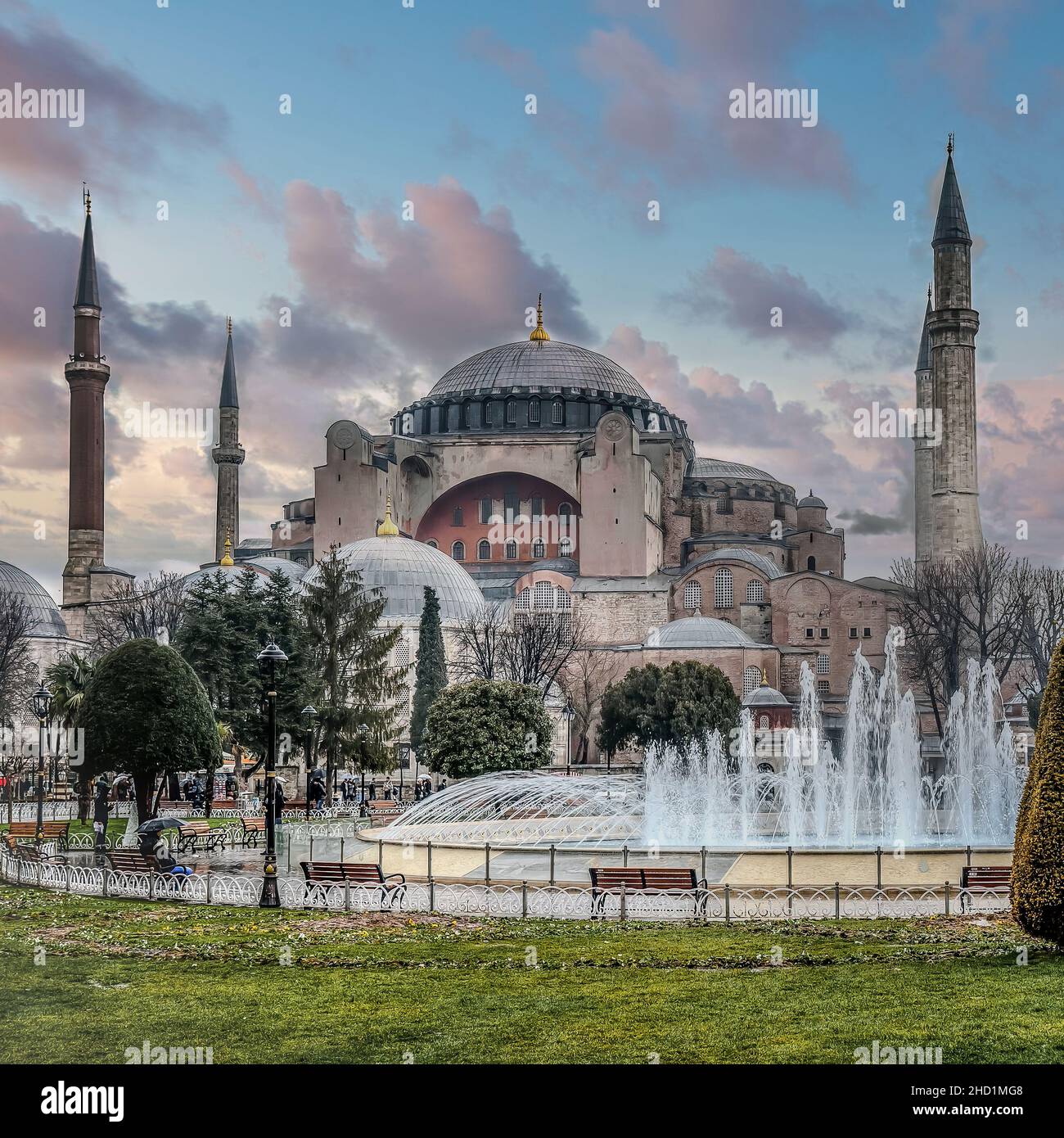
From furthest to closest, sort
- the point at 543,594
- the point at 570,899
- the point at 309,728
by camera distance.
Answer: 1. the point at 543,594
2. the point at 309,728
3. the point at 570,899

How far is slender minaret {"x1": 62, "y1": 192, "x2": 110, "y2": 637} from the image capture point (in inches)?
1781

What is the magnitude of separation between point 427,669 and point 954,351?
703 inches

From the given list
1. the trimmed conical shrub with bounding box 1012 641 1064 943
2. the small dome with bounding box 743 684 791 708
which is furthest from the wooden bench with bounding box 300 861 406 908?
the small dome with bounding box 743 684 791 708

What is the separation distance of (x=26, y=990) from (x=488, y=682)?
20.8 metres

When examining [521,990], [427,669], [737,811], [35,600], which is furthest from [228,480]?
[521,990]

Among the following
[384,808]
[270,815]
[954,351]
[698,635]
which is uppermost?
[954,351]

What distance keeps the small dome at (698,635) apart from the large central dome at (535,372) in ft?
52.2

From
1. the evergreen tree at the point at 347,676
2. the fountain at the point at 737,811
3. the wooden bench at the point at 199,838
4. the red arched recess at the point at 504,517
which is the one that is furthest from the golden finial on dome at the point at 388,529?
the wooden bench at the point at 199,838

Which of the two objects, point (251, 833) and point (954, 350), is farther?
point (954, 350)

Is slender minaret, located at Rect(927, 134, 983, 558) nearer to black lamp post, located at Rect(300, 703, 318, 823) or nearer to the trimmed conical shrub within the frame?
black lamp post, located at Rect(300, 703, 318, 823)

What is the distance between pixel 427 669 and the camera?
38688 millimetres

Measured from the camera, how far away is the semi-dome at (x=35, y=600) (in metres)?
49.2

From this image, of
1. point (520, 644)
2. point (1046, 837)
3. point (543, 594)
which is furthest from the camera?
point (543, 594)

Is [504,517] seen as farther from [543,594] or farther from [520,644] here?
[520,644]
